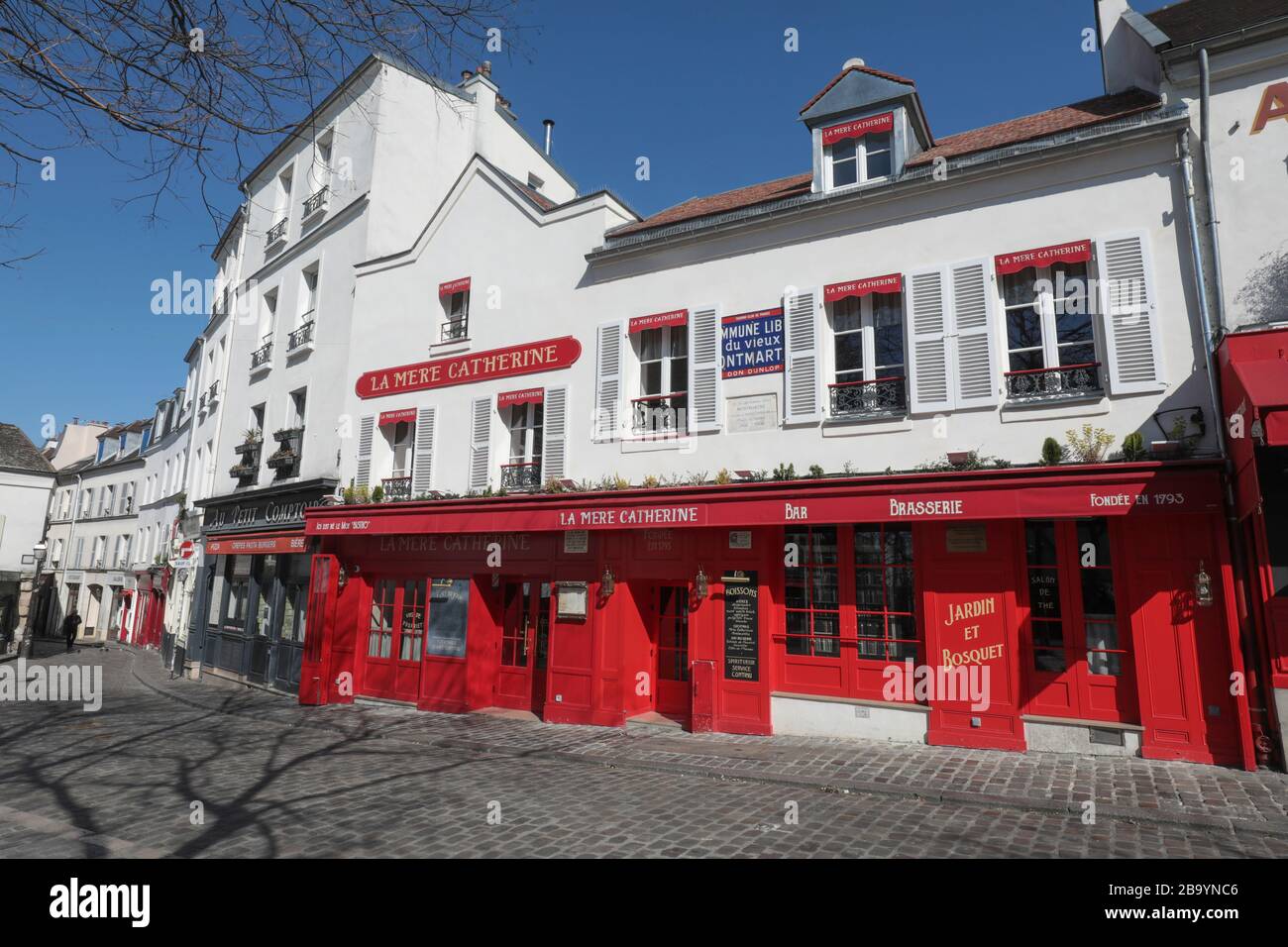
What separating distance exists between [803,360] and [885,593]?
3312mm

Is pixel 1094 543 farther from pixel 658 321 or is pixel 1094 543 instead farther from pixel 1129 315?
pixel 658 321

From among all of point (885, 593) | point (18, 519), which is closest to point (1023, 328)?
point (885, 593)

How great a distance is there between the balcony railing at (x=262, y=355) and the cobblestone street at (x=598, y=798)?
405 inches

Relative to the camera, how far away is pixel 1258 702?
717cm

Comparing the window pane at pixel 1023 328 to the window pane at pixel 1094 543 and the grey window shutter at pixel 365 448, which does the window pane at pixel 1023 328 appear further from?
the grey window shutter at pixel 365 448

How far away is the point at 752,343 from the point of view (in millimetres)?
10406

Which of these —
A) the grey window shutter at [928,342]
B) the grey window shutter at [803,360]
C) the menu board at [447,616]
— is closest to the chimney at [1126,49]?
the grey window shutter at [928,342]

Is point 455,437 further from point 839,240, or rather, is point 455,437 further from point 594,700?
point 839,240

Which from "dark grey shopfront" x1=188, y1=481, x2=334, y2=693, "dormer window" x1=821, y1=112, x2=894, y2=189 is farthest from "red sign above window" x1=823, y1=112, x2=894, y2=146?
"dark grey shopfront" x1=188, y1=481, x2=334, y2=693

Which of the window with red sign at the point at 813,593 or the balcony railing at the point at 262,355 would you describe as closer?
the window with red sign at the point at 813,593

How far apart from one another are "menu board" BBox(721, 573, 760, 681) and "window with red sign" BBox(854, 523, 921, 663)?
1.37 m

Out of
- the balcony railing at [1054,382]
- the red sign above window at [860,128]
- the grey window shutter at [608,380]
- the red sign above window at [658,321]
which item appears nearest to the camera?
the balcony railing at [1054,382]

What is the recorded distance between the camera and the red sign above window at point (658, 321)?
1114 cm
